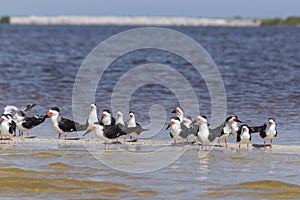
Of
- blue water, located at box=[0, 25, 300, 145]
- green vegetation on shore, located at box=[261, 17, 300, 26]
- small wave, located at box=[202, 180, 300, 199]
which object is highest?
green vegetation on shore, located at box=[261, 17, 300, 26]

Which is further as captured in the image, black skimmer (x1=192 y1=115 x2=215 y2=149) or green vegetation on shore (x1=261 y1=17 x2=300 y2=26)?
green vegetation on shore (x1=261 y1=17 x2=300 y2=26)

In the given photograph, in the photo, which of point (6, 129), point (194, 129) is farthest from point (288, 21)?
point (6, 129)

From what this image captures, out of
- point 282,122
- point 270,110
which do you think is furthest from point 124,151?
point 270,110

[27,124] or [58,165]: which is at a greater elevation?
[27,124]

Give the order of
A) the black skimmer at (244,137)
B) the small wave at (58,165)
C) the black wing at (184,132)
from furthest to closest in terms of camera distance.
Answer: the black wing at (184,132) < the black skimmer at (244,137) < the small wave at (58,165)

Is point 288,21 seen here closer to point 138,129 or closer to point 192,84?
point 192,84

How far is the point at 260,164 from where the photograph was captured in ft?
36.7

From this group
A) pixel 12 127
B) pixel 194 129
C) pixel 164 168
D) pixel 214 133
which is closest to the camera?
pixel 164 168

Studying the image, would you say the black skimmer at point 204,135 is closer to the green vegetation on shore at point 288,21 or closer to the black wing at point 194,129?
the black wing at point 194,129

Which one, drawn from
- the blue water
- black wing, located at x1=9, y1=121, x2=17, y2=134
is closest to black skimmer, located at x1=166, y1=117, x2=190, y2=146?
the blue water

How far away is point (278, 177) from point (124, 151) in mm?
3352

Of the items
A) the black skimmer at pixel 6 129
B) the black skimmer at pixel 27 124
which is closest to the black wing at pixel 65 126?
the black skimmer at pixel 27 124

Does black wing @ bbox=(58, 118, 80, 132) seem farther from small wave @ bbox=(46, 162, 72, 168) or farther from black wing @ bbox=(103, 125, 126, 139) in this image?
small wave @ bbox=(46, 162, 72, 168)

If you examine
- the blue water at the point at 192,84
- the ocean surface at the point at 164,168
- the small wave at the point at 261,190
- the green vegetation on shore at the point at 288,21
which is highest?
the green vegetation on shore at the point at 288,21
